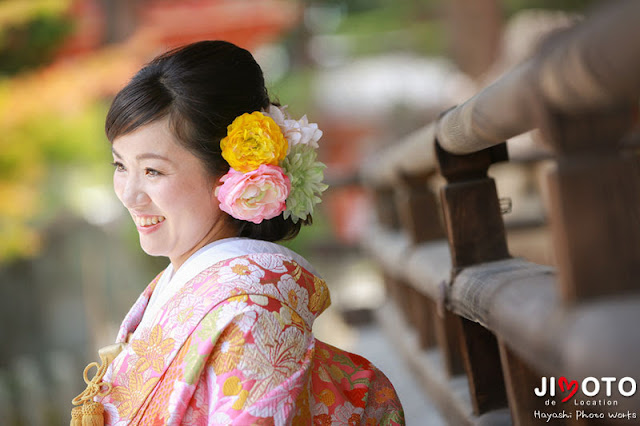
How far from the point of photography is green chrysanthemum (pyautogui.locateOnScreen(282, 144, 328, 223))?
1.51 m

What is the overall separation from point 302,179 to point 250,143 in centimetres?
16

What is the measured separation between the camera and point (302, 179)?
59.8 inches

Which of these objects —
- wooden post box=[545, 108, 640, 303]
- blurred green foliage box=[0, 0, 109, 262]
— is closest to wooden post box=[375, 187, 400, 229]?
wooden post box=[545, 108, 640, 303]

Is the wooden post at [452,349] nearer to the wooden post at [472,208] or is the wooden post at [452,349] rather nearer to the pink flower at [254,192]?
the wooden post at [472,208]

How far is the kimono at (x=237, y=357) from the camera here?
1.19m

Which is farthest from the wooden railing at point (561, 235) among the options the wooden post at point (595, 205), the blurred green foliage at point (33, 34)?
the blurred green foliage at point (33, 34)

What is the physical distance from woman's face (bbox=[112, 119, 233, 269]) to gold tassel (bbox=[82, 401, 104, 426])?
0.34m

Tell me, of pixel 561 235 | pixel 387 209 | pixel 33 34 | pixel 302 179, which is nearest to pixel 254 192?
pixel 302 179

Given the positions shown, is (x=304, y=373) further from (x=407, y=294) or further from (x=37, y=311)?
(x=37, y=311)

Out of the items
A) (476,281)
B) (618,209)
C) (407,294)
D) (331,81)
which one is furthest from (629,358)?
(331,81)

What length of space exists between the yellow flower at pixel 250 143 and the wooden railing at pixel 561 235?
37cm

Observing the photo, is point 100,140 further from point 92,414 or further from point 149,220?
point 92,414

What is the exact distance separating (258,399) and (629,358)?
66 centimetres

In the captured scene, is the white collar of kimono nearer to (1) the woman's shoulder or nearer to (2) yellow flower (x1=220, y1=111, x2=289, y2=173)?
(1) the woman's shoulder
